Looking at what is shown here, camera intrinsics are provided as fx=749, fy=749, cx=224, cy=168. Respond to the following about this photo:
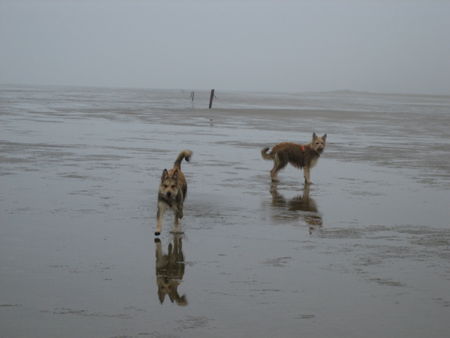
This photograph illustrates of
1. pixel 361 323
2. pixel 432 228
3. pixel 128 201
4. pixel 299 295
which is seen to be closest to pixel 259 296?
pixel 299 295

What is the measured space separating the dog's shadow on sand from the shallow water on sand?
0.11 ft

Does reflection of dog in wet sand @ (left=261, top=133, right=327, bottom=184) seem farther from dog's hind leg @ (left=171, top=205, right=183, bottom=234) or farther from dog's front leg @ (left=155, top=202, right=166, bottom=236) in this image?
dog's front leg @ (left=155, top=202, right=166, bottom=236)

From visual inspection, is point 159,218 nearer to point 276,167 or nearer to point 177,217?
point 177,217

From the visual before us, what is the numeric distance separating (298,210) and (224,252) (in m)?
3.48

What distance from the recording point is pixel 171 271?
786 cm

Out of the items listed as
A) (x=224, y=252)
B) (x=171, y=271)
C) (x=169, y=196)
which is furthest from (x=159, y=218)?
(x=171, y=271)

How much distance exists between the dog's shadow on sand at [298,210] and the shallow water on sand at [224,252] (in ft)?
0.11

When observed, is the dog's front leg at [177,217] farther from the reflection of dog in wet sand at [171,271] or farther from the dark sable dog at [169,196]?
the reflection of dog in wet sand at [171,271]

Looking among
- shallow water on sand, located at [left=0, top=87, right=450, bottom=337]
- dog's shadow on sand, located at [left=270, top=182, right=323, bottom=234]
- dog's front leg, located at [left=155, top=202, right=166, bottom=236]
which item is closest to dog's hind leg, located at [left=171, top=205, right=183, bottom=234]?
shallow water on sand, located at [left=0, top=87, right=450, bottom=337]

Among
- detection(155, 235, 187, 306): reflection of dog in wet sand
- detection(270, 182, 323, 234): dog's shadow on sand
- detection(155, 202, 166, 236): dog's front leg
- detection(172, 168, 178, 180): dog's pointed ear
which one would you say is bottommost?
detection(155, 235, 187, 306): reflection of dog in wet sand

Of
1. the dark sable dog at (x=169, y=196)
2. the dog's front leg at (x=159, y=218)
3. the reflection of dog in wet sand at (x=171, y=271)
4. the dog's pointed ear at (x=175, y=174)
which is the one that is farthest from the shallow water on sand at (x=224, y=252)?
the dog's pointed ear at (x=175, y=174)

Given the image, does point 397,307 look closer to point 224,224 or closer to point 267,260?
point 267,260

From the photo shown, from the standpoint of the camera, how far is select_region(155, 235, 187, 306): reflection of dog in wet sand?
6992 millimetres

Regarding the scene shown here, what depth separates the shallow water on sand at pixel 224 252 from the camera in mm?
6332
